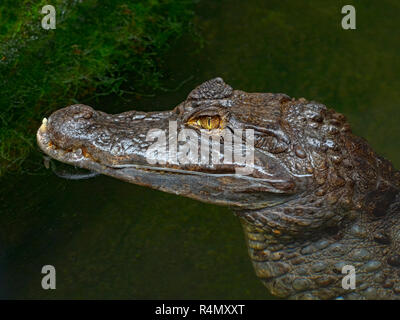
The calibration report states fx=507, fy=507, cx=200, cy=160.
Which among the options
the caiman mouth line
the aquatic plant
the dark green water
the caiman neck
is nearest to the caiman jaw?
the caiman mouth line

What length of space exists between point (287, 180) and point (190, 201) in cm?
151

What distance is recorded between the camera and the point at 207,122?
2762mm

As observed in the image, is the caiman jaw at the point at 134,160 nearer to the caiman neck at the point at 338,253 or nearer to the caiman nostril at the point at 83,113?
the caiman nostril at the point at 83,113

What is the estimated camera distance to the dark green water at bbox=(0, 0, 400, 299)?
3588 mm

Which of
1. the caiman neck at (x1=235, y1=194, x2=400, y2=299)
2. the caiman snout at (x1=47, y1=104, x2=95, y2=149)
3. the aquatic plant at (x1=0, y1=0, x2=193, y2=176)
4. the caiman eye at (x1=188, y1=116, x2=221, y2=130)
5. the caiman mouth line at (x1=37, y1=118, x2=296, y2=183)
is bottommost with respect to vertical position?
the caiman neck at (x1=235, y1=194, x2=400, y2=299)

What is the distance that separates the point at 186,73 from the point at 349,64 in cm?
162

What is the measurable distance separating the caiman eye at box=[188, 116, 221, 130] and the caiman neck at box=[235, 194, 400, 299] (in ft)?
1.66

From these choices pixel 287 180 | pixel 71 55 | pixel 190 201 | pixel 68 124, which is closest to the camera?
pixel 287 180

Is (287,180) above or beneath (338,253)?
above

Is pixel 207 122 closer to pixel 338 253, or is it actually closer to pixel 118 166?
pixel 118 166

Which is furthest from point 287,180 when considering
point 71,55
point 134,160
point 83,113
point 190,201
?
point 71,55

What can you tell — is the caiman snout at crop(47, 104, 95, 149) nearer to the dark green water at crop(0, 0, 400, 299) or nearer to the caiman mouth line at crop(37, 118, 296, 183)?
the caiman mouth line at crop(37, 118, 296, 183)

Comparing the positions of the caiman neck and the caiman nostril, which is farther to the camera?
the caiman nostril

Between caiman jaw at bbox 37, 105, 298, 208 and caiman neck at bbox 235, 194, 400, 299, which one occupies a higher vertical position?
caiman jaw at bbox 37, 105, 298, 208
